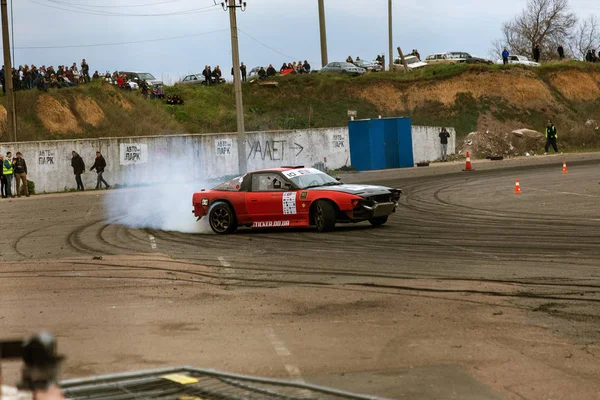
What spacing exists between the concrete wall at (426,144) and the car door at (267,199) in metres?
32.0

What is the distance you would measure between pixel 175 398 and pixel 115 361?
361cm

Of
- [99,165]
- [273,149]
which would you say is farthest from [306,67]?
[99,165]

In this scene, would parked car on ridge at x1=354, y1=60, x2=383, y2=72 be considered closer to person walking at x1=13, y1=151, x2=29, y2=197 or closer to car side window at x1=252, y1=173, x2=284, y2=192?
person walking at x1=13, y1=151, x2=29, y2=197

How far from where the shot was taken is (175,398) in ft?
12.8

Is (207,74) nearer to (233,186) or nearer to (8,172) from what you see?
(8,172)

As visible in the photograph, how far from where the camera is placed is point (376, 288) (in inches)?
417

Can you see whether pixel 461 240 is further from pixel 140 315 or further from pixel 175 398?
pixel 175 398

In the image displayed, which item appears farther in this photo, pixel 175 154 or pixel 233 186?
pixel 175 154

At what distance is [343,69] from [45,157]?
37.5 metres

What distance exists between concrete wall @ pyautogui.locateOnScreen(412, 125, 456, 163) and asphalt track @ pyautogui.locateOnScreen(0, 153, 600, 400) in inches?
1118

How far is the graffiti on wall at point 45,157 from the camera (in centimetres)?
3589

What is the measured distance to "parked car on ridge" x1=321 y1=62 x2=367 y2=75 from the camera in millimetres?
69544

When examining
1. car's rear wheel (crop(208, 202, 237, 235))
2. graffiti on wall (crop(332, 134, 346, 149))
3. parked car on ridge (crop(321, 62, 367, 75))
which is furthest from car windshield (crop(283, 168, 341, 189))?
parked car on ridge (crop(321, 62, 367, 75))

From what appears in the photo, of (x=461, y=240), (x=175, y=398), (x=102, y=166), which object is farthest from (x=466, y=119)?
(x=175, y=398)
